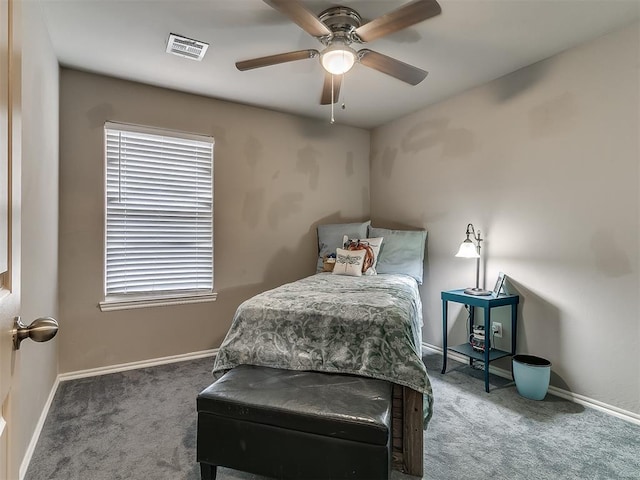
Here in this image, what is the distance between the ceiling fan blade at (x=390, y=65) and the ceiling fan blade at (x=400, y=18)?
12 centimetres

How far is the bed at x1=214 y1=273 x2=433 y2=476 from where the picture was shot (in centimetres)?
175

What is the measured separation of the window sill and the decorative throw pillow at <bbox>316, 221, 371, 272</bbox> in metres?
1.19

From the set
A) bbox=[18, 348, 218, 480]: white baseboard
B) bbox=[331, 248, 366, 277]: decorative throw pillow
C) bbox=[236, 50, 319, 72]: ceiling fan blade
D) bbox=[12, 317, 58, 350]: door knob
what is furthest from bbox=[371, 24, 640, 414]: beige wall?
bbox=[12, 317, 58, 350]: door knob

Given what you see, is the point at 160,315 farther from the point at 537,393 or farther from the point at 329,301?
the point at 537,393

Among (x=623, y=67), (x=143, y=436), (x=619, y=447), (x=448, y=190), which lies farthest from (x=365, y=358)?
(x=623, y=67)

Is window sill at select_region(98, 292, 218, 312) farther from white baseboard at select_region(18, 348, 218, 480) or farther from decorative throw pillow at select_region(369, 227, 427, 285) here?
decorative throw pillow at select_region(369, 227, 427, 285)

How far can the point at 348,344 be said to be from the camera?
1910mm

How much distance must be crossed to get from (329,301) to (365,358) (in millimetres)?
429

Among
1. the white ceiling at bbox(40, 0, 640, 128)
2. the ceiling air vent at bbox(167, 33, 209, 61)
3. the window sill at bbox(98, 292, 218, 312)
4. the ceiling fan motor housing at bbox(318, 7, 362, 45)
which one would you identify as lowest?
the window sill at bbox(98, 292, 218, 312)

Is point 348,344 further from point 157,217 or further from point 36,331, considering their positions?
point 157,217

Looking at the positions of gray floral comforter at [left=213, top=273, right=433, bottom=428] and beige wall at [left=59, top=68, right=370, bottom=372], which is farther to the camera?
beige wall at [left=59, top=68, right=370, bottom=372]

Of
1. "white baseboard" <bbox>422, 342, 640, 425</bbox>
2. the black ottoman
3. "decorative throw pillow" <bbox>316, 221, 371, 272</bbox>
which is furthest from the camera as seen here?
"decorative throw pillow" <bbox>316, 221, 371, 272</bbox>

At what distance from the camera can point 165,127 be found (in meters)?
3.22

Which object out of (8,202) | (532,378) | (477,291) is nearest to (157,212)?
(8,202)
